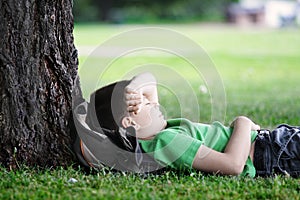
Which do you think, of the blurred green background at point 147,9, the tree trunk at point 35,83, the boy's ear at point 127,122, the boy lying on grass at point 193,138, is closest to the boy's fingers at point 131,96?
the boy lying on grass at point 193,138

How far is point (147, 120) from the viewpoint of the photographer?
3926 mm

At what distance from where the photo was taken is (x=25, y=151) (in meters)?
3.85

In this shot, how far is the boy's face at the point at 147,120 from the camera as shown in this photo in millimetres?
3902

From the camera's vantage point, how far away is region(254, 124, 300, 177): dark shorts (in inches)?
155

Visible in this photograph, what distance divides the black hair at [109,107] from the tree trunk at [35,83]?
0.16m

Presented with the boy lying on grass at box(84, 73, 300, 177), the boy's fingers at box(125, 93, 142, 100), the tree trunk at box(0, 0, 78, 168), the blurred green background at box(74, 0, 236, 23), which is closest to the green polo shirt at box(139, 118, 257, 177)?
the boy lying on grass at box(84, 73, 300, 177)

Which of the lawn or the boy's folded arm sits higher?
the boy's folded arm

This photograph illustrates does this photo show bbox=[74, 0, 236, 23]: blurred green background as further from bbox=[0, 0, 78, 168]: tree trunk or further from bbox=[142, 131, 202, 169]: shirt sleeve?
bbox=[142, 131, 202, 169]: shirt sleeve

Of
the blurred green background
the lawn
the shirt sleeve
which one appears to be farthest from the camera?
the blurred green background

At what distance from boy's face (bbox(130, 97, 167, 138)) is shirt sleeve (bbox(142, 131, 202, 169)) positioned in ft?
0.43

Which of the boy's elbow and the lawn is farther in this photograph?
the boy's elbow

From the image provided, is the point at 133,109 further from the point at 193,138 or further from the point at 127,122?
the point at 193,138

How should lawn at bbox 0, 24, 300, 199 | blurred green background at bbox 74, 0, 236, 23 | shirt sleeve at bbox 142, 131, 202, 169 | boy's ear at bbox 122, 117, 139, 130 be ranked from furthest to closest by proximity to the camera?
1. blurred green background at bbox 74, 0, 236, 23
2. boy's ear at bbox 122, 117, 139, 130
3. shirt sleeve at bbox 142, 131, 202, 169
4. lawn at bbox 0, 24, 300, 199

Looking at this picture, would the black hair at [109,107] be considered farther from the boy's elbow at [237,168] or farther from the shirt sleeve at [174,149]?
the boy's elbow at [237,168]
